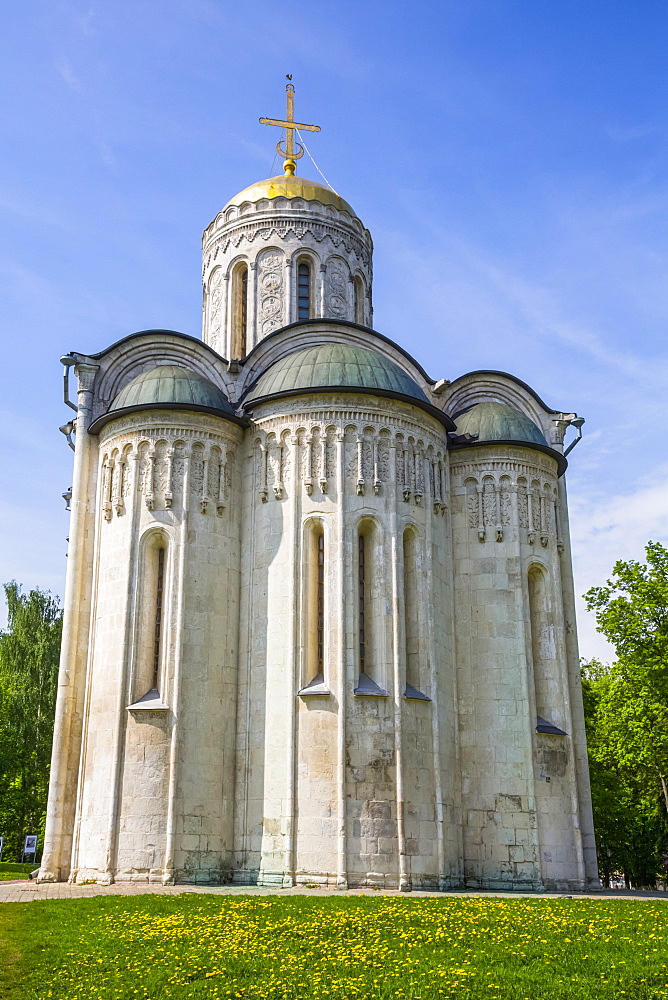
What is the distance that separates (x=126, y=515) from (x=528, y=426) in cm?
944

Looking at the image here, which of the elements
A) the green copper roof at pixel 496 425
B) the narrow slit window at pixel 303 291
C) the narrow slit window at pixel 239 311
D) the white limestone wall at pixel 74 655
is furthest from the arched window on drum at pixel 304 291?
the white limestone wall at pixel 74 655

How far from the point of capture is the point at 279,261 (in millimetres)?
27000

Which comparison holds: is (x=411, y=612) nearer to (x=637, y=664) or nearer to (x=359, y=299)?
(x=637, y=664)

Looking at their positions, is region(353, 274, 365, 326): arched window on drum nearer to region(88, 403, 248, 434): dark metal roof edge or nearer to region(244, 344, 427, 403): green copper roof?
region(244, 344, 427, 403): green copper roof

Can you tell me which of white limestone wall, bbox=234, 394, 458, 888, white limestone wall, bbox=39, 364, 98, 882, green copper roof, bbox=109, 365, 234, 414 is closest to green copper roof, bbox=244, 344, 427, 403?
white limestone wall, bbox=234, 394, 458, 888

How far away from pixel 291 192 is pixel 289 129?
10.7 ft

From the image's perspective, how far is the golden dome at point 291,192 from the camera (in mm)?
27578

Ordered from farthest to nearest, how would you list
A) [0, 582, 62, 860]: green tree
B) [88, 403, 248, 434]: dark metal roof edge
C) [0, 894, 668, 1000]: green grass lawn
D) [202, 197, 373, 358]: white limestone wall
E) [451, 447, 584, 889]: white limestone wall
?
1. [0, 582, 62, 860]: green tree
2. [202, 197, 373, 358]: white limestone wall
3. [88, 403, 248, 434]: dark metal roof edge
4. [451, 447, 584, 889]: white limestone wall
5. [0, 894, 668, 1000]: green grass lawn

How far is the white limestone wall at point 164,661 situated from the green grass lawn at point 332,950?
413 cm

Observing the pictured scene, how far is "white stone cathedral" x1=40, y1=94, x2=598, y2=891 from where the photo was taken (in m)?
18.5

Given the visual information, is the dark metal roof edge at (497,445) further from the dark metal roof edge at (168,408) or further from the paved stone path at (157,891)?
the paved stone path at (157,891)

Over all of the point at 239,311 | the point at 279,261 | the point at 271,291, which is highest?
the point at 279,261

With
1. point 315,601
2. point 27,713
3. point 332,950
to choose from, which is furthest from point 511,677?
point 27,713

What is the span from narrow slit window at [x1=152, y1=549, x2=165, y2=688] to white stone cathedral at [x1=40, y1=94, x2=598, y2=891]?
87 millimetres
